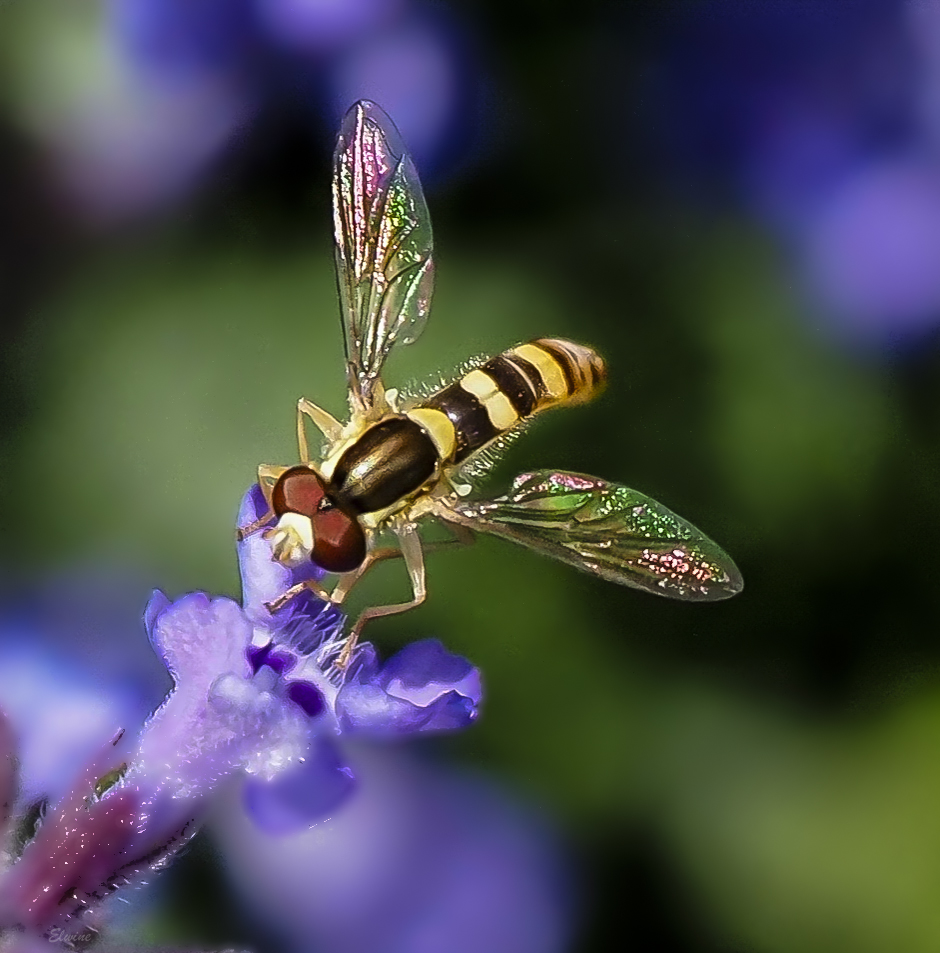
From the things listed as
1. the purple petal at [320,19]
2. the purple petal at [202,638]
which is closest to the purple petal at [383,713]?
the purple petal at [202,638]

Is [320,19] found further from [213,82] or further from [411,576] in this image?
[411,576]

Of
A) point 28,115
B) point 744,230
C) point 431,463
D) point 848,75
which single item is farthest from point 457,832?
point 848,75

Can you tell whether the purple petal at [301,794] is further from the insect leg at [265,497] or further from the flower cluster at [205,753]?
the insect leg at [265,497]

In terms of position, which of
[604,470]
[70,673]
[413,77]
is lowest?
[604,470]

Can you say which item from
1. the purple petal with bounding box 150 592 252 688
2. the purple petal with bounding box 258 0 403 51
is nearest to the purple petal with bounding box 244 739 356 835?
the purple petal with bounding box 150 592 252 688

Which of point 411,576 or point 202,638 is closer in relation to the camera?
point 202,638

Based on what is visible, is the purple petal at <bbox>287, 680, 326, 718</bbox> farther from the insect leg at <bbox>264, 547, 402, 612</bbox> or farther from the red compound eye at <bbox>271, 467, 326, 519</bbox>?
the red compound eye at <bbox>271, 467, 326, 519</bbox>

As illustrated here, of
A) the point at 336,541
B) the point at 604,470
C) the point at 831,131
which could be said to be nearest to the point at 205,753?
the point at 336,541

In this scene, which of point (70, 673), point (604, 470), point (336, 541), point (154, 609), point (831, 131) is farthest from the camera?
point (831, 131)
